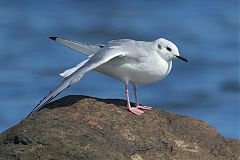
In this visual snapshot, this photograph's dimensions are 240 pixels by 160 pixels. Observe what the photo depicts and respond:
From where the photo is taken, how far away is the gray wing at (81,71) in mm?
6921

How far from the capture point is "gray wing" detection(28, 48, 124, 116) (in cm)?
692

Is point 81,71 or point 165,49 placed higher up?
point 165,49

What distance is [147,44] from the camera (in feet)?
24.8

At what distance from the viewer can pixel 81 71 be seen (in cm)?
708

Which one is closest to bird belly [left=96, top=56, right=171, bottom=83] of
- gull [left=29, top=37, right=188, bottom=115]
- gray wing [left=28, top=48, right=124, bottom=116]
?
gull [left=29, top=37, right=188, bottom=115]

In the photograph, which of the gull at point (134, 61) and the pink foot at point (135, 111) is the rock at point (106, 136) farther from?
the gull at point (134, 61)

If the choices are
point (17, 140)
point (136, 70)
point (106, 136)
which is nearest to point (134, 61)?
point (136, 70)

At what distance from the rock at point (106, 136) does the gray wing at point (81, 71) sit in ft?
0.34

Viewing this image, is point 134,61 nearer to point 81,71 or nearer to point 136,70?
point 136,70

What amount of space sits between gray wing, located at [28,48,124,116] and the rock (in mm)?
104

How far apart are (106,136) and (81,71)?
1003mm

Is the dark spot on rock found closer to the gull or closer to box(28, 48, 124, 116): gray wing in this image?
box(28, 48, 124, 116): gray wing

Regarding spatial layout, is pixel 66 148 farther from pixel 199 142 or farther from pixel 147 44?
pixel 147 44

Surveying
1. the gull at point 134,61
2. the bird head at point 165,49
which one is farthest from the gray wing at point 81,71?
the bird head at point 165,49
